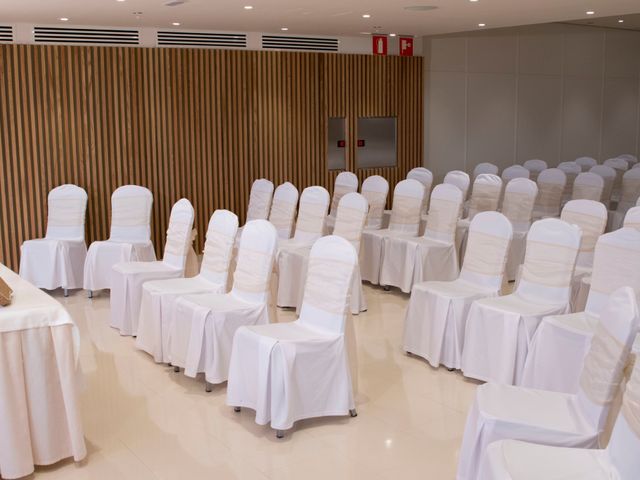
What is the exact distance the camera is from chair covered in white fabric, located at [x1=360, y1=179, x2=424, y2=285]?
9508 mm

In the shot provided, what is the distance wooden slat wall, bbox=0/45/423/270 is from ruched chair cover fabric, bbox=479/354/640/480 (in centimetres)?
812

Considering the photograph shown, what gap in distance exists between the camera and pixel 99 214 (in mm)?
10781

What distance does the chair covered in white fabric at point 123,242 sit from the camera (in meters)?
9.11

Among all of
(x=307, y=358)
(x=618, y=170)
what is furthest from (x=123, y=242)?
(x=618, y=170)

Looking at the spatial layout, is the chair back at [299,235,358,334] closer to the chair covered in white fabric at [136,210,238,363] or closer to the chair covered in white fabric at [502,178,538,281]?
the chair covered in white fabric at [136,210,238,363]

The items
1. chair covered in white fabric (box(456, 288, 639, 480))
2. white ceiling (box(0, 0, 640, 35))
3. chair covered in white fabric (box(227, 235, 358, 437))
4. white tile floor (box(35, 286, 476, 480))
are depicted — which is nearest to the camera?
chair covered in white fabric (box(456, 288, 639, 480))

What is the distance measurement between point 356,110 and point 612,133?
692 cm

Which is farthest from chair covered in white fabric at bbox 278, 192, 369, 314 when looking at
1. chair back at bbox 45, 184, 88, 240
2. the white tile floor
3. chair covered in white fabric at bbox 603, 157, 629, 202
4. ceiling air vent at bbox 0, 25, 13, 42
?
chair covered in white fabric at bbox 603, 157, 629, 202

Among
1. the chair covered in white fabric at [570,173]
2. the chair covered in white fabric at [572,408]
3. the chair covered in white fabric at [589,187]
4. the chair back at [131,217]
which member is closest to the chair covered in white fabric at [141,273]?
the chair back at [131,217]

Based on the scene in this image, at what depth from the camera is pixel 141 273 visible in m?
7.63

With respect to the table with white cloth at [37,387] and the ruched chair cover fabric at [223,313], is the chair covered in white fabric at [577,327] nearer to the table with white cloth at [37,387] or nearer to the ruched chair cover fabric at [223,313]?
the ruched chair cover fabric at [223,313]

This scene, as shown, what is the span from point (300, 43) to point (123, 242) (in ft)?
15.0

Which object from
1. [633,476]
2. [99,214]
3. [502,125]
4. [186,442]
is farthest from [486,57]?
[633,476]

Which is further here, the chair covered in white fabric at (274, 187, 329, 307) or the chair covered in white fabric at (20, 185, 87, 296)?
the chair covered in white fabric at (20, 185, 87, 296)
